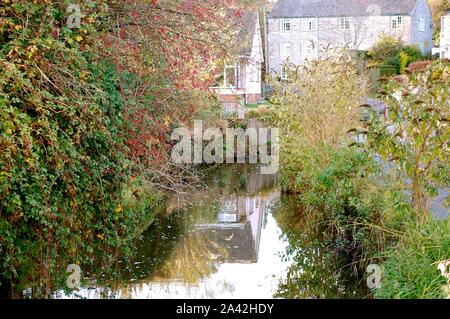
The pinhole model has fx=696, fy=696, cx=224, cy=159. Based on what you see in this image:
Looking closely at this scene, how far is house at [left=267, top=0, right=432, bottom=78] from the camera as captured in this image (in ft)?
128

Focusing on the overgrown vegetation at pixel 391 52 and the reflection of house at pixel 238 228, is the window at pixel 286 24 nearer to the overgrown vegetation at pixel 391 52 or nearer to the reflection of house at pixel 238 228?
the overgrown vegetation at pixel 391 52

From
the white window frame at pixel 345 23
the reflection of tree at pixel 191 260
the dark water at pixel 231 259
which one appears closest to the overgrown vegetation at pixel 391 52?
the white window frame at pixel 345 23

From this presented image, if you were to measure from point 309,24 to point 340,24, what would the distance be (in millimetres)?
Result: 2198

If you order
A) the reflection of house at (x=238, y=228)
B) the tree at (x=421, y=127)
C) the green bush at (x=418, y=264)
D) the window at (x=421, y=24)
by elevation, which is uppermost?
the window at (x=421, y=24)

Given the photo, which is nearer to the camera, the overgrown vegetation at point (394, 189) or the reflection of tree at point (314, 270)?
the overgrown vegetation at point (394, 189)

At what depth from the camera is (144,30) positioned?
8.70 meters

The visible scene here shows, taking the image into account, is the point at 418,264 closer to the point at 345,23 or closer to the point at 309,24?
the point at 345,23

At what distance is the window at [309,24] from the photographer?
40906 mm

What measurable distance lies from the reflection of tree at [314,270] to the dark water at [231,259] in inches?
0.5

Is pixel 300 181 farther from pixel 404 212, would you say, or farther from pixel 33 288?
pixel 33 288

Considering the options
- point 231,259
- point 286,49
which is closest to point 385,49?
point 286,49

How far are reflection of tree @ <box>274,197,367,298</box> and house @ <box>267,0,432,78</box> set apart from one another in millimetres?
25947

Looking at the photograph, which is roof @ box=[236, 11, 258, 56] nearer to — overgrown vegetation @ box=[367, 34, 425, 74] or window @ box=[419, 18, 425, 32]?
overgrown vegetation @ box=[367, 34, 425, 74]
